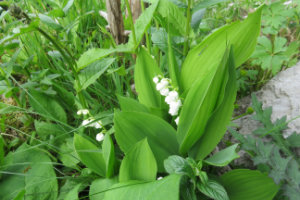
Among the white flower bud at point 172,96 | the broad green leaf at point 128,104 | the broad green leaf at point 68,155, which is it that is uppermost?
the white flower bud at point 172,96

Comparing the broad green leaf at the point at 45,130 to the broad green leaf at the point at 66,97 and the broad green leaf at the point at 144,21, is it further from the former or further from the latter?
the broad green leaf at the point at 144,21

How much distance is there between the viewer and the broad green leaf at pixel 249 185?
0.83m

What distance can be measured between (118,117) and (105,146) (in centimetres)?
19

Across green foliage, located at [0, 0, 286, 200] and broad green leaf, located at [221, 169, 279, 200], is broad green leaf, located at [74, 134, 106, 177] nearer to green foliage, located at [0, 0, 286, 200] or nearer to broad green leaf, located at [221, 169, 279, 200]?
green foliage, located at [0, 0, 286, 200]

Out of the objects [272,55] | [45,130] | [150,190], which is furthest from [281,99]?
[45,130]

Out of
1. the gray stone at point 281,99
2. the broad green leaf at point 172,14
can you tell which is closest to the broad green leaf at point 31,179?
the broad green leaf at point 172,14

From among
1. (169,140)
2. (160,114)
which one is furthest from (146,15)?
(169,140)

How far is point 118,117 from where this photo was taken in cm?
84

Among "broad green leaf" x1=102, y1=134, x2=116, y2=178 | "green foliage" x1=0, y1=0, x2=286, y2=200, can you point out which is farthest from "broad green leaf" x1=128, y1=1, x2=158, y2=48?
"broad green leaf" x1=102, y1=134, x2=116, y2=178

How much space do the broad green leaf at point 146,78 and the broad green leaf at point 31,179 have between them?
0.57 meters

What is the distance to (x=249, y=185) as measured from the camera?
86 cm

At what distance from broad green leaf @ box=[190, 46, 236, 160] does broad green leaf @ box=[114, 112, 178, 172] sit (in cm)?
11

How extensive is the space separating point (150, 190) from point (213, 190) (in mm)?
210

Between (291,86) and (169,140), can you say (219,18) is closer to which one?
(291,86)
